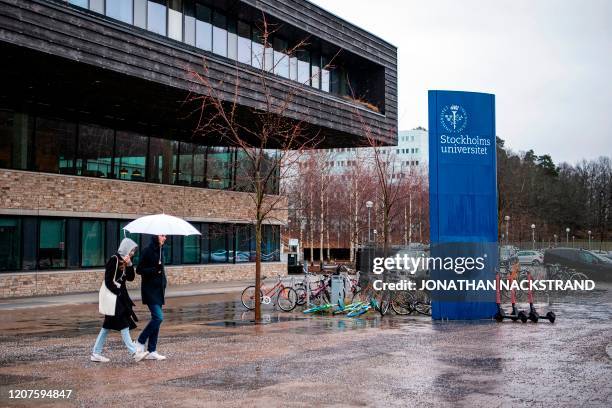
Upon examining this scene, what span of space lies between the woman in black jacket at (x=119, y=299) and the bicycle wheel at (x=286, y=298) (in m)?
9.60

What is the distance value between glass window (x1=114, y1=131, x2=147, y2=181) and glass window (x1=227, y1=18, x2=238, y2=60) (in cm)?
566

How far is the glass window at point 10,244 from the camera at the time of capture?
24.8 metres

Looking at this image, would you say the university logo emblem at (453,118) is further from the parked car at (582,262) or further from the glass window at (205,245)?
the glass window at (205,245)

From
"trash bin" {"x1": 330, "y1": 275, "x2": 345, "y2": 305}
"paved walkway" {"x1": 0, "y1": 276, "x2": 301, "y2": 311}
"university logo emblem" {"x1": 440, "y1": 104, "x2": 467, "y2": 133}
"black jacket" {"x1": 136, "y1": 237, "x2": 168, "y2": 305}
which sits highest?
"university logo emblem" {"x1": 440, "y1": 104, "x2": 467, "y2": 133}

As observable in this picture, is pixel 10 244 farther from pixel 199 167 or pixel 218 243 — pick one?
pixel 218 243

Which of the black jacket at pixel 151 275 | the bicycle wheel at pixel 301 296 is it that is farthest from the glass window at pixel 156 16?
the black jacket at pixel 151 275

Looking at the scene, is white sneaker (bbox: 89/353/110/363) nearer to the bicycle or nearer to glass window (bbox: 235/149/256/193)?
the bicycle

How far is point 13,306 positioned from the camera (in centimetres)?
2178

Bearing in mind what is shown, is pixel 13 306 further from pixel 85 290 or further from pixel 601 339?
pixel 601 339

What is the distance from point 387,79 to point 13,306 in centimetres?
2090

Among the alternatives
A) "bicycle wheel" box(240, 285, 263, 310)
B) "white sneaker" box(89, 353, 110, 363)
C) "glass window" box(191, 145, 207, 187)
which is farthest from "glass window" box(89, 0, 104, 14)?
"white sneaker" box(89, 353, 110, 363)

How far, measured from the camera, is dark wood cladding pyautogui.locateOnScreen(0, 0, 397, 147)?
63.3 feet

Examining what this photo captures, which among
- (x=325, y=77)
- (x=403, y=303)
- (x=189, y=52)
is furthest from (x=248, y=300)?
(x=325, y=77)

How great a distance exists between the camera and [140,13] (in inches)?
973
